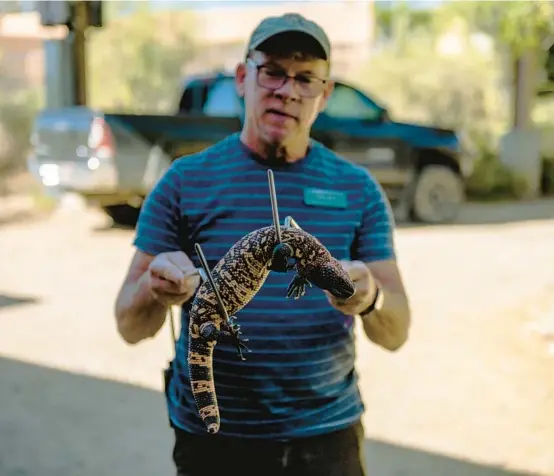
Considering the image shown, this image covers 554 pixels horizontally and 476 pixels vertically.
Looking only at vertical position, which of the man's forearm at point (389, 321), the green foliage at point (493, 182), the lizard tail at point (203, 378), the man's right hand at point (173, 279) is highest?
the man's right hand at point (173, 279)

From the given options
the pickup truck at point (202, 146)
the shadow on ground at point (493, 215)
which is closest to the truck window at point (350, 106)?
the pickup truck at point (202, 146)

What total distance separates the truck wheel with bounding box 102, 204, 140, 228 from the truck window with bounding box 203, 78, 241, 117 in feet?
6.20

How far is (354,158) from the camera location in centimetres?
1191

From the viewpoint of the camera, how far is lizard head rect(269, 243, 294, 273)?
157cm

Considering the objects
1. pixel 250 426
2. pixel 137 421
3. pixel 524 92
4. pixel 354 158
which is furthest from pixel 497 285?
pixel 524 92

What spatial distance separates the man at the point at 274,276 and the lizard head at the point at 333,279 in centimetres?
36

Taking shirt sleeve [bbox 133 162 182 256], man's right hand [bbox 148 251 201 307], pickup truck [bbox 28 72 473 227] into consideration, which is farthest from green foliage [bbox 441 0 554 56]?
man's right hand [bbox 148 251 201 307]

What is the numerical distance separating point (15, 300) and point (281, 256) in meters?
7.12

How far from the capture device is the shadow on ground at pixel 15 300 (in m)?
8.03

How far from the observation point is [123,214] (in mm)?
12320

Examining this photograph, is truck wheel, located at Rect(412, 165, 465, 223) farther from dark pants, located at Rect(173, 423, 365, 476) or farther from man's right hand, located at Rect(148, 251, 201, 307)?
man's right hand, located at Rect(148, 251, 201, 307)

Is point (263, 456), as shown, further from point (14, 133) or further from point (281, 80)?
point (14, 133)

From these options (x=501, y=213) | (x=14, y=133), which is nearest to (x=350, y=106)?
(x=501, y=213)

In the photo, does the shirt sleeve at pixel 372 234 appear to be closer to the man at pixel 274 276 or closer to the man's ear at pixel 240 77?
the man at pixel 274 276
